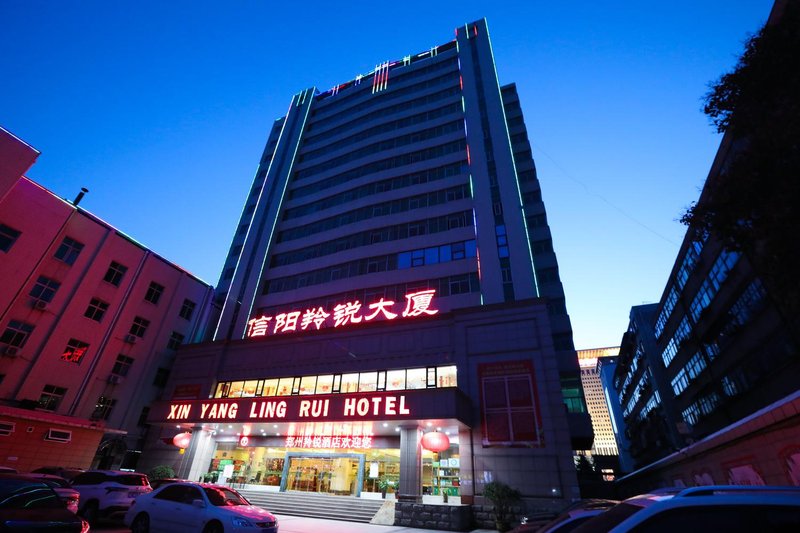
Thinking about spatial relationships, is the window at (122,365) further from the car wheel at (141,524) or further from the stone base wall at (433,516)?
the stone base wall at (433,516)

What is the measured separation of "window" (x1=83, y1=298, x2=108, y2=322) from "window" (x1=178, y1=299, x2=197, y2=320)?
5.81 meters

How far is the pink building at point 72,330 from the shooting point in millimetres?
22188

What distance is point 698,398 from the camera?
33625mm

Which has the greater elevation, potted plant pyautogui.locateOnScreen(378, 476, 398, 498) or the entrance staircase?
potted plant pyautogui.locateOnScreen(378, 476, 398, 498)

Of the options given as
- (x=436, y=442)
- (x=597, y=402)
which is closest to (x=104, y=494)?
(x=436, y=442)

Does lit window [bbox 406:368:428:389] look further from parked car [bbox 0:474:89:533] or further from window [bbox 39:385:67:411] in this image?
window [bbox 39:385:67:411]

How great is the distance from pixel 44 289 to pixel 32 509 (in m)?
25.0

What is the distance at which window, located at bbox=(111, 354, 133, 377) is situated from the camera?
1088 inches

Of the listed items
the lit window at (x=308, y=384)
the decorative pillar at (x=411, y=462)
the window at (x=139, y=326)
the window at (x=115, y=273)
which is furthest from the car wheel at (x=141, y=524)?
the window at (x=115, y=273)

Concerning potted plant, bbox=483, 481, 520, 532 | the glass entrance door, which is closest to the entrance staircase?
the glass entrance door

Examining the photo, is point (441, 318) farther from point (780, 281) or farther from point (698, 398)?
point (698, 398)

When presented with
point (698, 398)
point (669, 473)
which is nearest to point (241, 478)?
point (669, 473)

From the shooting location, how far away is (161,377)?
30.4m

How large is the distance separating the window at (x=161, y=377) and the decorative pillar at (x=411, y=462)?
22.3m
